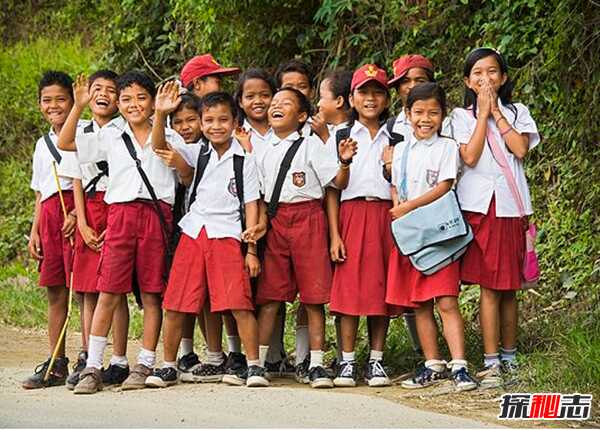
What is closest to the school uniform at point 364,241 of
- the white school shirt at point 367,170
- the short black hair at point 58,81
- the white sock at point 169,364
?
the white school shirt at point 367,170

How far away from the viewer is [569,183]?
960 cm

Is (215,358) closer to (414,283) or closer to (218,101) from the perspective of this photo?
(414,283)

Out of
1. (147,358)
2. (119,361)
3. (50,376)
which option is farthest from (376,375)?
(50,376)

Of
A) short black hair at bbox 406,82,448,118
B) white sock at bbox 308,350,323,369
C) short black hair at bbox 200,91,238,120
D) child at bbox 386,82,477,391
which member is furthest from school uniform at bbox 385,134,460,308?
short black hair at bbox 200,91,238,120

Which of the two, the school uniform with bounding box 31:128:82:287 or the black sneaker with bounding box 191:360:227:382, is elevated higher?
the school uniform with bounding box 31:128:82:287

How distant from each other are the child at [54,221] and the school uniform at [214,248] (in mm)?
888

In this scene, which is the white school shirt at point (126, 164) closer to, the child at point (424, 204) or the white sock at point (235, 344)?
the white sock at point (235, 344)

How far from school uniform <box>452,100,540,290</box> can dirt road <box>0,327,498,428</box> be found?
2.67ft

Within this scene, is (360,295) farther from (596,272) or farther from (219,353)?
(596,272)

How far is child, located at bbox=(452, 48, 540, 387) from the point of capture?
7219mm

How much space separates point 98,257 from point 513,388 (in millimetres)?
2659

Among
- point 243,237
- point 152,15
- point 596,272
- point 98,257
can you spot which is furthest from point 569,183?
point 152,15

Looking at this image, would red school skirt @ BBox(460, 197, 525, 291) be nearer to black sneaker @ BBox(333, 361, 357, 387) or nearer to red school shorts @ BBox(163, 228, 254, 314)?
black sneaker @ BBox(333, 361, 357, 387)

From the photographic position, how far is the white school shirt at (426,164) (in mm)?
7191
